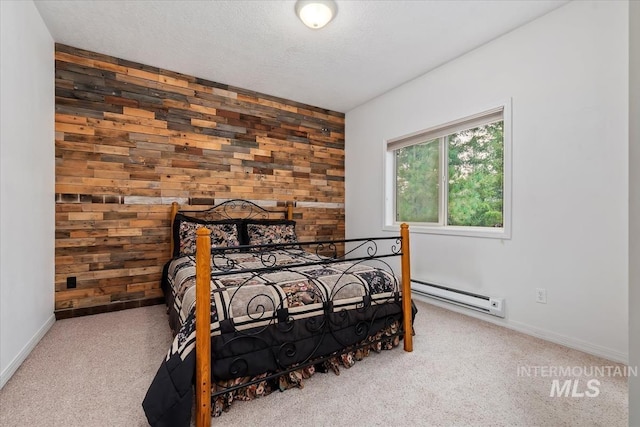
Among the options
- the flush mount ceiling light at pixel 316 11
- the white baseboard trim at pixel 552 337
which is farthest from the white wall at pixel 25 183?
the white baseboard trim at pixel 552 337

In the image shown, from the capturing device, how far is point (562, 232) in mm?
2338

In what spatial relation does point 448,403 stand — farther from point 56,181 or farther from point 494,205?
point 56,181

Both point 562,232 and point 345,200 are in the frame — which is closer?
point 562,232

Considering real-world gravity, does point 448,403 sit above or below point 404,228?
below

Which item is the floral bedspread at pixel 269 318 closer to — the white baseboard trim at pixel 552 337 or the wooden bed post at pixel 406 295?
the wooden bed post at pixel 406 295

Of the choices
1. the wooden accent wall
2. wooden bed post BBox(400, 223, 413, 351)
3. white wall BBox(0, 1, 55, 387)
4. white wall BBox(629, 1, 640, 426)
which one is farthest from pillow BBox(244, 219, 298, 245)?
white wall BBox(629, 1, 640, 426)

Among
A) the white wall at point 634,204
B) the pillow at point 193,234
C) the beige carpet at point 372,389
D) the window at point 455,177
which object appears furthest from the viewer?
the pillow at point 193,234

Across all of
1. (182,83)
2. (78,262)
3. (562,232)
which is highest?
(182,83)

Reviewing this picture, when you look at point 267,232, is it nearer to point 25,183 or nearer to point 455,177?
point 25,183

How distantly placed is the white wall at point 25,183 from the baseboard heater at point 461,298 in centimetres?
341

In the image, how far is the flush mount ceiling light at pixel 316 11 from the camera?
2.25 meters

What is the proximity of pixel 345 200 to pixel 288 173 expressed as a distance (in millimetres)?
1057

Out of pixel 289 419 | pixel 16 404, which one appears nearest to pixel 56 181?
pixel 16 404

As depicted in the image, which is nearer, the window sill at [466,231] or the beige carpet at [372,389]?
the beige carpet at [372,389]
